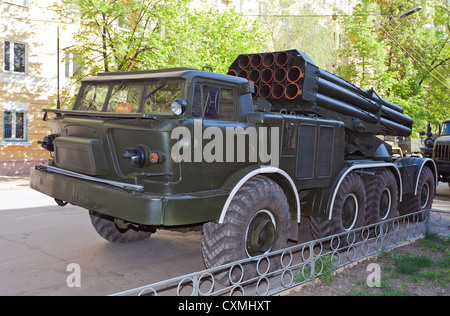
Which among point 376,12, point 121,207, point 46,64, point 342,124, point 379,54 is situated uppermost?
point 376,12

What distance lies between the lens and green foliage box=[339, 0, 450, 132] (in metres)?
22.7

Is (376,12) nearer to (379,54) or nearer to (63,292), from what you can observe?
(379,54)

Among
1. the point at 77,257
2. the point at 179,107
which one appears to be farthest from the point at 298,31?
the point at 179,107

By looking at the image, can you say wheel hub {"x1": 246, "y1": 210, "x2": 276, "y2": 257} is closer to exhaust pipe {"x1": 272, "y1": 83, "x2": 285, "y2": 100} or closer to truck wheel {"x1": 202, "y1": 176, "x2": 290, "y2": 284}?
truck wheel {"x1": 202, "y1": 176, "x2": 290, "y2": 284}

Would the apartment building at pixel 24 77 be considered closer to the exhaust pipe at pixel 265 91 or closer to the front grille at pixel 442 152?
the exhaust pipe at pixel 265 91

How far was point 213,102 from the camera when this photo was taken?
Answer: 474 centimetres

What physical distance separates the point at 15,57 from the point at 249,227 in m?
16.0

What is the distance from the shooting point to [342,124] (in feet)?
20.6
